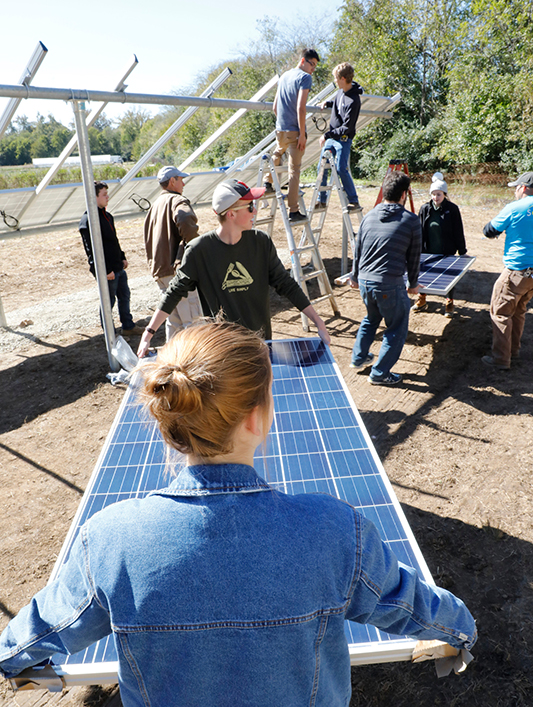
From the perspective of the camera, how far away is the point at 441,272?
23.0 feet

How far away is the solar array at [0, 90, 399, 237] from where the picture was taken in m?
7.38

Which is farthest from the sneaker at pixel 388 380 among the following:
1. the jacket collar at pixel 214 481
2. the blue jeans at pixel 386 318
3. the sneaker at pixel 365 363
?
the jacket collar at pixel 214 481

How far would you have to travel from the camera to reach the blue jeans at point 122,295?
709cm

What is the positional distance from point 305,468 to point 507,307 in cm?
438

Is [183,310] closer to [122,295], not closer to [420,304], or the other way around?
[122,295]

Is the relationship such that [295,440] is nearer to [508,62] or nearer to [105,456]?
[105,456]

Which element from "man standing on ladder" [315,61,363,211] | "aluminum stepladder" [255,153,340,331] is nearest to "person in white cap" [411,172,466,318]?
"man standing on ladder" [315,61,363,211]

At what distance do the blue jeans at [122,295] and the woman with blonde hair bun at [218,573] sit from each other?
6.28m

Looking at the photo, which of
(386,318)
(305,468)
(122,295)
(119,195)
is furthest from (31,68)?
(305,468)

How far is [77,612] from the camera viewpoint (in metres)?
1.15

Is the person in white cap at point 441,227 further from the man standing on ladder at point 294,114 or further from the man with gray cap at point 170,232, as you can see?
the man with gray cap at point 170,232

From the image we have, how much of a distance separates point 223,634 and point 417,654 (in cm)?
107

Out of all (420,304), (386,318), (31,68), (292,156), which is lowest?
(420,304)

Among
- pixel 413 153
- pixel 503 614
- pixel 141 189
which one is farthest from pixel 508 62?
pixel 503 614
